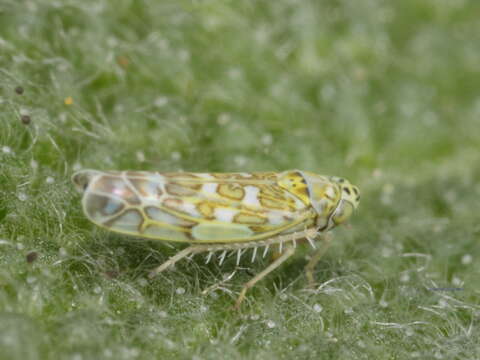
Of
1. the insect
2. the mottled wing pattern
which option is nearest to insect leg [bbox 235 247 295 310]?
the insect

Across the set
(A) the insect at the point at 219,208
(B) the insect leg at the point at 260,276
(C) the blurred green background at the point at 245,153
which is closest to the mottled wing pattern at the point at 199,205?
(A) the insect at the point at 219,208

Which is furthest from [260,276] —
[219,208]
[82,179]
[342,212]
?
[82,179]

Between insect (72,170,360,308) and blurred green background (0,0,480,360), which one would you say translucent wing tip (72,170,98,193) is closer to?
insect (72,170,360,308)

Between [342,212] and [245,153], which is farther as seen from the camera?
[245,153]

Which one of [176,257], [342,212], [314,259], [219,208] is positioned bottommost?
[314,259]

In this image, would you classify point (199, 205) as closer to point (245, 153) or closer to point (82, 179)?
point (82, 179)

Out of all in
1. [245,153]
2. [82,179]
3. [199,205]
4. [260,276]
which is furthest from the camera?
[245,153]

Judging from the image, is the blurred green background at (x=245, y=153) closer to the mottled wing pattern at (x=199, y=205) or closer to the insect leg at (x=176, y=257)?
the insect leg at (x=176, y=257)
